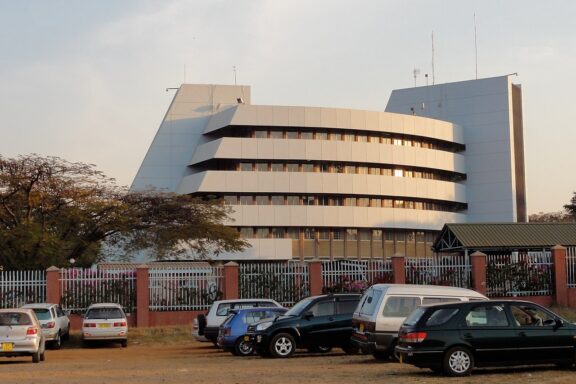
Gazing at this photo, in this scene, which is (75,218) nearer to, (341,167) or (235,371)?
(235,371)

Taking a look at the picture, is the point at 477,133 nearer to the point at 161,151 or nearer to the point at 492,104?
the point at 492,104

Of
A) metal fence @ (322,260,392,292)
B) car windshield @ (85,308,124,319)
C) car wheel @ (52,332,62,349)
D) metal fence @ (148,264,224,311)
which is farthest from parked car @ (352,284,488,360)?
metal fence @ (148,264,224,311)

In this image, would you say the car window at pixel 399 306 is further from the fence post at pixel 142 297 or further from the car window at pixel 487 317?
the fence post at pixel 142 297

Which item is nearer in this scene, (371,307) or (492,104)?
(371,307)

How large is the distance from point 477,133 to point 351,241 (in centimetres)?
1777

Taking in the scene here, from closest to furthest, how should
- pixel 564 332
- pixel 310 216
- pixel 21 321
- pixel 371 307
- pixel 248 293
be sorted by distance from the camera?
pixel 564 332, pixel 371 307, pixel 21 321, pixel 248 293, pixel 310 216

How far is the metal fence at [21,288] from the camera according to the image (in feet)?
114

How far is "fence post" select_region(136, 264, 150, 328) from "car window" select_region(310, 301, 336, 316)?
13.9 meters

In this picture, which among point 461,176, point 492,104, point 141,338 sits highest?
point 492,104

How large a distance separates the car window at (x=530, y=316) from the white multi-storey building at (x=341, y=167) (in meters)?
57.6

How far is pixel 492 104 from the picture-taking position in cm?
8788

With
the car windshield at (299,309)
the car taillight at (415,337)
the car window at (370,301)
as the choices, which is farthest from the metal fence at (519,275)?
the car taillight at (415,337)

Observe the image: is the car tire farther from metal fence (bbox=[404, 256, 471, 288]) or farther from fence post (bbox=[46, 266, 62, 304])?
metal fence (bbox=[404, 256, 471, 288])

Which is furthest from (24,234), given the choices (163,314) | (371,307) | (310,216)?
(310,216)
